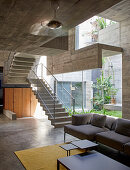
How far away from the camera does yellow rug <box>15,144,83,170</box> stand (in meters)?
Result: 3.45

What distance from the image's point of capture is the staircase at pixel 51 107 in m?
7.00

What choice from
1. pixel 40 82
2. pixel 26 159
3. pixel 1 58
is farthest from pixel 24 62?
pixel 26 159

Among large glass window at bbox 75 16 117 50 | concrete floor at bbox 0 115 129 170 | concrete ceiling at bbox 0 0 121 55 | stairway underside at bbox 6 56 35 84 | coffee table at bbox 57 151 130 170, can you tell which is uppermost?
large glass window at bbox 75 16 117 50

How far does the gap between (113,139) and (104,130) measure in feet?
2.80

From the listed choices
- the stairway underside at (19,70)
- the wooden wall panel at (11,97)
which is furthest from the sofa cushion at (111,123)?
the wooden wall panel at (11,97)

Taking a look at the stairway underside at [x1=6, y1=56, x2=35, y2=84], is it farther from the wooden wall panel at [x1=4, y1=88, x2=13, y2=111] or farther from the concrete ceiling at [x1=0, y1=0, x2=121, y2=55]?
the concrete ceiling at [x1=0, y1=0, x2=121, y2=55]

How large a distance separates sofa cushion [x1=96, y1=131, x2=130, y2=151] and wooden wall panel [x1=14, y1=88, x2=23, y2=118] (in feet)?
22.1

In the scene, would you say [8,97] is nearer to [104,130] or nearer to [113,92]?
[113,92]

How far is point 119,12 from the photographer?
650 cm

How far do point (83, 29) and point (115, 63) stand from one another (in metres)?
2.38

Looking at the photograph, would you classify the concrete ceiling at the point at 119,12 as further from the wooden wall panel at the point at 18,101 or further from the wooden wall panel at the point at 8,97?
the wooden wall panel at the point at 8,97

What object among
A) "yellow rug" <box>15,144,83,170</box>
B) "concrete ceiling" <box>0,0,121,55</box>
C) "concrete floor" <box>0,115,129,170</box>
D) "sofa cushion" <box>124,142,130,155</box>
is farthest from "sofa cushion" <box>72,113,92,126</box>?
"concrete ceiling" <box>0,0,121,55</box>

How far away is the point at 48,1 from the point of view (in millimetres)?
2773

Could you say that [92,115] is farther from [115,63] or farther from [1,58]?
[1,58]
